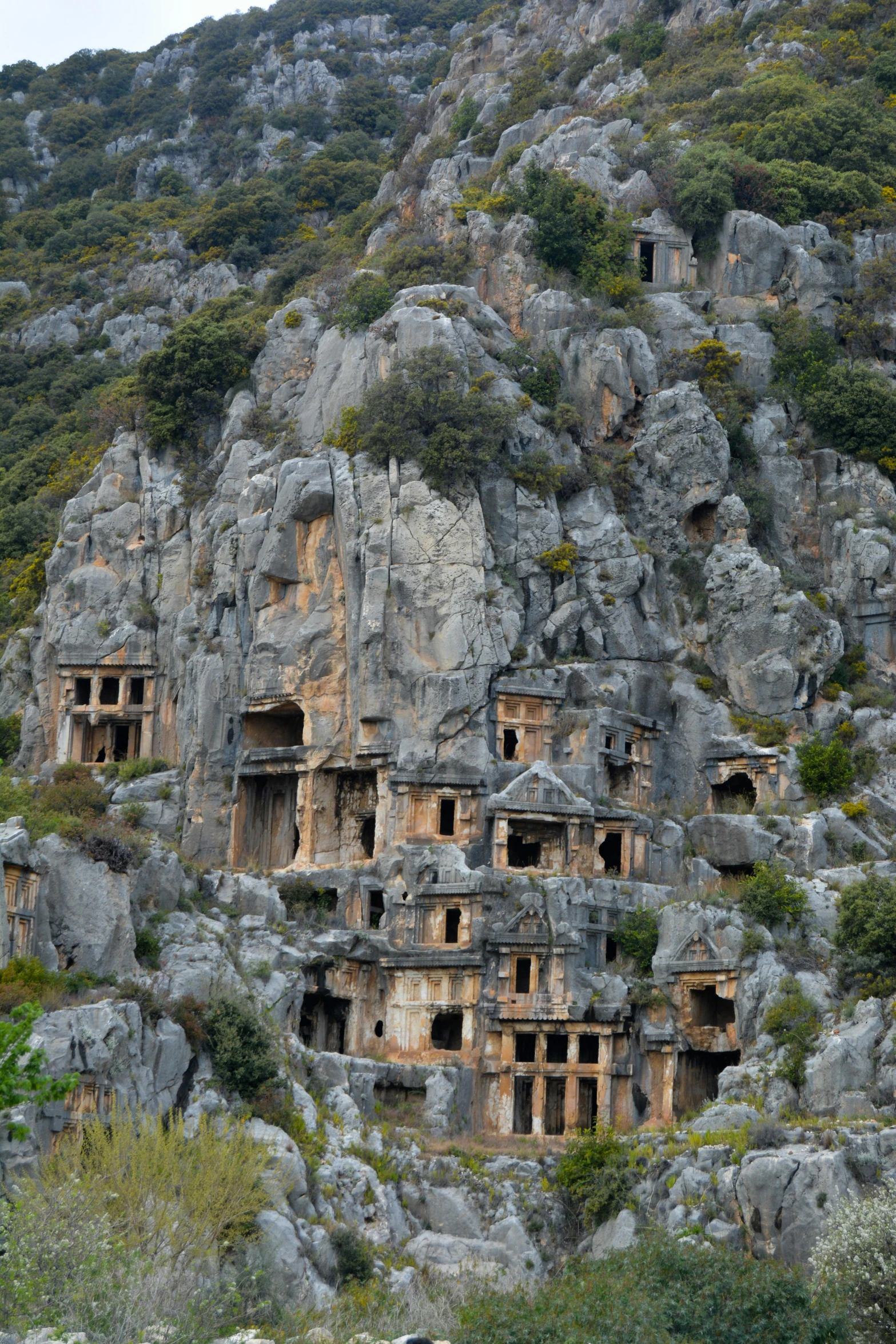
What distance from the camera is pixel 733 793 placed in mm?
64250

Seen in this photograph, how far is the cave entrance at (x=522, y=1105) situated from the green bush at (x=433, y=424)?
23.2 meters

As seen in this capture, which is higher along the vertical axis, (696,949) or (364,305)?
(364,305)

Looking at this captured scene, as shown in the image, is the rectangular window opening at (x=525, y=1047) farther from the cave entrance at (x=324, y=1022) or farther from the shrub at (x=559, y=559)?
the shrub at (x=559, y=559)

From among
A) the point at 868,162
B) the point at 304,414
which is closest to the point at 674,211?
the point at 868,162

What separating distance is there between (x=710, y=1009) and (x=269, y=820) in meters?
20.0

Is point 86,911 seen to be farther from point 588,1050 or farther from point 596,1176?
point 588,1050

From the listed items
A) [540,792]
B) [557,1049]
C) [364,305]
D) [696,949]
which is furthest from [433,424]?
[557,1049]

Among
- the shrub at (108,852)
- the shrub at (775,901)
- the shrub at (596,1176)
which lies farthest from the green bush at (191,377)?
the shrub at (596,1176)

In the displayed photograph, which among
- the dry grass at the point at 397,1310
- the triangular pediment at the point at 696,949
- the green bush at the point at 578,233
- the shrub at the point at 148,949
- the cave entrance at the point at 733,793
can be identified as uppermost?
the green bush at the point at 578,233

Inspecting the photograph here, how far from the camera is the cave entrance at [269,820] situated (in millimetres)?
64562

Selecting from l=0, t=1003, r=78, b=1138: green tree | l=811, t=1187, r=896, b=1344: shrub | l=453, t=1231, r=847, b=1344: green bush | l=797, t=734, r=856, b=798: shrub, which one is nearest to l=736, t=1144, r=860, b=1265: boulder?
l=453, t=1231, r=847, b=1344: green bush

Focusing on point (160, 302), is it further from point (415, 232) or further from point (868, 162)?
point (868, 162)

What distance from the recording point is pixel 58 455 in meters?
86.8

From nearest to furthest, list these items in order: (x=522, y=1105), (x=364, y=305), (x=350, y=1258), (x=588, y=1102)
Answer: (x=350, y=1258)
(x=588, y=1102)
(x=522, y=1105)
(x=364, y=305)
